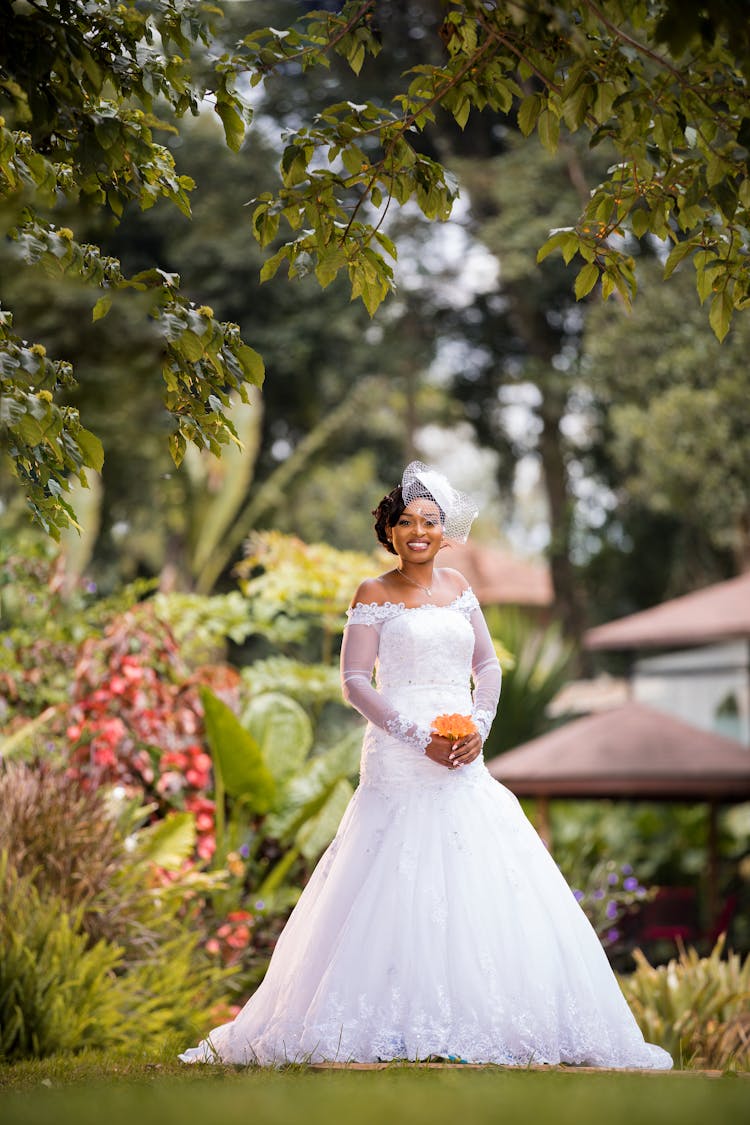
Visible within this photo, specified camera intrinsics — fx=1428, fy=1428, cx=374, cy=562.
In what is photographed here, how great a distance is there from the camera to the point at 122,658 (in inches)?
394

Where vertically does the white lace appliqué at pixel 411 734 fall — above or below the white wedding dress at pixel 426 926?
above

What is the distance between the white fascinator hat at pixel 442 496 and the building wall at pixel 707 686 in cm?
1042

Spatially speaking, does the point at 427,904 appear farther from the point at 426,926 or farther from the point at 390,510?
the point at 390,510

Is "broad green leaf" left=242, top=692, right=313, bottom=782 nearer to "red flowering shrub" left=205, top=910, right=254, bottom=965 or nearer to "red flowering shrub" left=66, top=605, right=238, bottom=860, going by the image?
"red flowering shrub" left=66, top=605, right=238, bottom=860

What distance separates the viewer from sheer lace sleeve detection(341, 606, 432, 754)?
5590 millimetres

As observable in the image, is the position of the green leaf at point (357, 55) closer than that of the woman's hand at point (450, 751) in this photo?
Yes

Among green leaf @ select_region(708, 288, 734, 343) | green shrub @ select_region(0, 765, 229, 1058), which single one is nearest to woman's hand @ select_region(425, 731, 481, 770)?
green leaf @ select_region(708, 288, 734, 343)

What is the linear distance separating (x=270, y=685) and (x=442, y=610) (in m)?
7.45

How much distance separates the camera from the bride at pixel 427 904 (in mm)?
5137

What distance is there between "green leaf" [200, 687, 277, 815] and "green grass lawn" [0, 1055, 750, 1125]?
4.86 metres

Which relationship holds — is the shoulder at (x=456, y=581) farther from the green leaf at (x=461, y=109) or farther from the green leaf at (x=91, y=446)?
the green leaf at (x=461, y=109)

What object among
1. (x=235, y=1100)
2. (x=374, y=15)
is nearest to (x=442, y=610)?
(x=374, y=15)

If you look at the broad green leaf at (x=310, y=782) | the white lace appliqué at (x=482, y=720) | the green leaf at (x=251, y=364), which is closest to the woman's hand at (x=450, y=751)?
the white lace appliqué at (x=482, y=720)

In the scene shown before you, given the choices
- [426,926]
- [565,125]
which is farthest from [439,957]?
[565,125]
